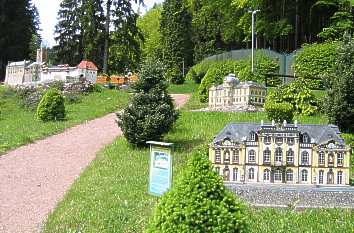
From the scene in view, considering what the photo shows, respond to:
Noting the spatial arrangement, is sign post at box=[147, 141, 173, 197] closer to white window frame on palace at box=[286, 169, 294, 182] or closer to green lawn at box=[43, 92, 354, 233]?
green lawn at box=[43, 92, 354, 233]

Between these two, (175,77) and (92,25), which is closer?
(92,25)

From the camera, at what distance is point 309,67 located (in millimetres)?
29781

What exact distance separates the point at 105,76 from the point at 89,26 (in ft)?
13.2

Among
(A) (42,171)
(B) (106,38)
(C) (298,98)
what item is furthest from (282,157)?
(B) (106,38)

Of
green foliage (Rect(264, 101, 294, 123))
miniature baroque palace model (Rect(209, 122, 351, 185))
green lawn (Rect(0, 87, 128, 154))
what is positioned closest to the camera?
miniature baroque palace model (Rect(209, 122, 351, 185))

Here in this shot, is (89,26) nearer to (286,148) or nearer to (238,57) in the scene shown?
(238,57)

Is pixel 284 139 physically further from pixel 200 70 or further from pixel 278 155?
pixel 200 70

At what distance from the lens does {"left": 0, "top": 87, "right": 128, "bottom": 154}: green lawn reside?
2102 centimetres

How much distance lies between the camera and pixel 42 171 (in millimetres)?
15281

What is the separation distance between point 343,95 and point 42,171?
930 cm

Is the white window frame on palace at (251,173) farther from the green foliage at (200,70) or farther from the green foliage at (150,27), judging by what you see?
the green foliage at (150,27)

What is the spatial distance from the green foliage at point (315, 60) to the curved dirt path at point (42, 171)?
11899mm

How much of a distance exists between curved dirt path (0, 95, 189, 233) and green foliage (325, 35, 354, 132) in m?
7.70

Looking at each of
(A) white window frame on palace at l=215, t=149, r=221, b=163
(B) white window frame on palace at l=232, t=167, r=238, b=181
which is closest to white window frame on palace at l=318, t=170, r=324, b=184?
(B) white window frame on palace at l=232, t=167, r=238, b=181
